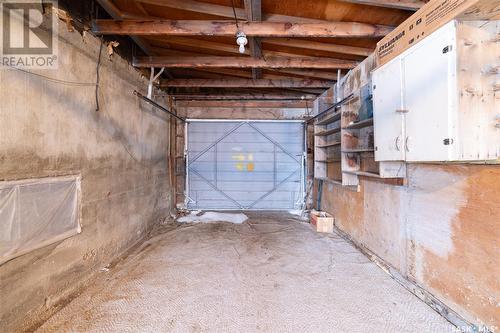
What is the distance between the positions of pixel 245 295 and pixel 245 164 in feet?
11.6

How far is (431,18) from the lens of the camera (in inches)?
66.4

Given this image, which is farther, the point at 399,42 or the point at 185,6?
the point at 185,6

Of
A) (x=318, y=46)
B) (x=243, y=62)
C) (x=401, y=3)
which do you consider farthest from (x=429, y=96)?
(x=243, y=62)

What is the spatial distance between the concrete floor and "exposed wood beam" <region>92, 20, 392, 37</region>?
2.42m

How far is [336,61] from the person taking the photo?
3.49m

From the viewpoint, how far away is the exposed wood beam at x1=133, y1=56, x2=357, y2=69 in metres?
3.43

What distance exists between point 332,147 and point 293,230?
62.8 inches

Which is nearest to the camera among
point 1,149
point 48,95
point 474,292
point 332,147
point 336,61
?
point 1,149

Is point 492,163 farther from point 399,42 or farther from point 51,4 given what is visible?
point 51,4

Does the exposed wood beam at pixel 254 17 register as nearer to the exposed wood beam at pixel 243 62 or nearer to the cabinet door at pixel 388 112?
the exposed wood beam at pixel 243 62

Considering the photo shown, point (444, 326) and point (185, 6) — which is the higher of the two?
point (185, 6)

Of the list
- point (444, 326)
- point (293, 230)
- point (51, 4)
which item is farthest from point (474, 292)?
point (51, 4)

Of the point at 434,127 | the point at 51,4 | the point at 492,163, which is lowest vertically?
the point at 492,163

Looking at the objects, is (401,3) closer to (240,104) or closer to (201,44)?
(201,44)
